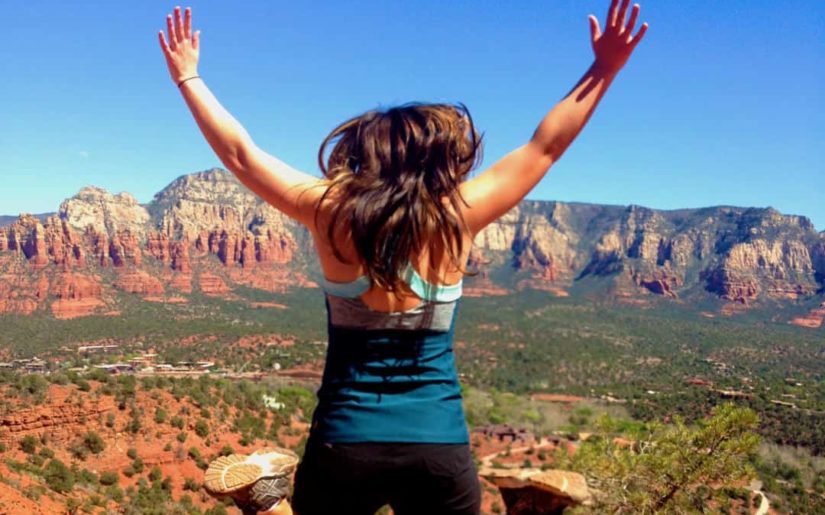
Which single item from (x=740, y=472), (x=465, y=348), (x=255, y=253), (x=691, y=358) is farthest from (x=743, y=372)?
(x=255, y=253)

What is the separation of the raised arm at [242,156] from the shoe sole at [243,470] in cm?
100

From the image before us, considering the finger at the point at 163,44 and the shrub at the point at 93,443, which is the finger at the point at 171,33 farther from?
the shrub at the point at 93,443

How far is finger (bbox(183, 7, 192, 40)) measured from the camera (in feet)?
6.72

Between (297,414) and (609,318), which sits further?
(609,318)

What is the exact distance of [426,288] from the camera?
166 centimetres

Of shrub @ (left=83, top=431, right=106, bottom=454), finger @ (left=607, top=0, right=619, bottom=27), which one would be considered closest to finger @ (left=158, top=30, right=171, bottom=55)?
finger @ (left=607, top=0, right=619, bottom=27)

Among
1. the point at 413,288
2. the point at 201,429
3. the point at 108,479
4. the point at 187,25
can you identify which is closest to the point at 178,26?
the point at 187,25

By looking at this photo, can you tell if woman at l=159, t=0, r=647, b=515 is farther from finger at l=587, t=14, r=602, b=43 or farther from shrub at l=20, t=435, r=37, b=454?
shrub at l=20, t=435, r=37, b=454

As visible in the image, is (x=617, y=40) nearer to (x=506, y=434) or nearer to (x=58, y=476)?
(x=58, y=476)

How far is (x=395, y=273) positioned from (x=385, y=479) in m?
0.57

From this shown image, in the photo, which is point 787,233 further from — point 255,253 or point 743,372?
point 255,253

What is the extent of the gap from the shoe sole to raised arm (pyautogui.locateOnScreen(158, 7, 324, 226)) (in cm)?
100

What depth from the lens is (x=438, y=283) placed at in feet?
5.55

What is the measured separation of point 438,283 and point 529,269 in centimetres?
13822
